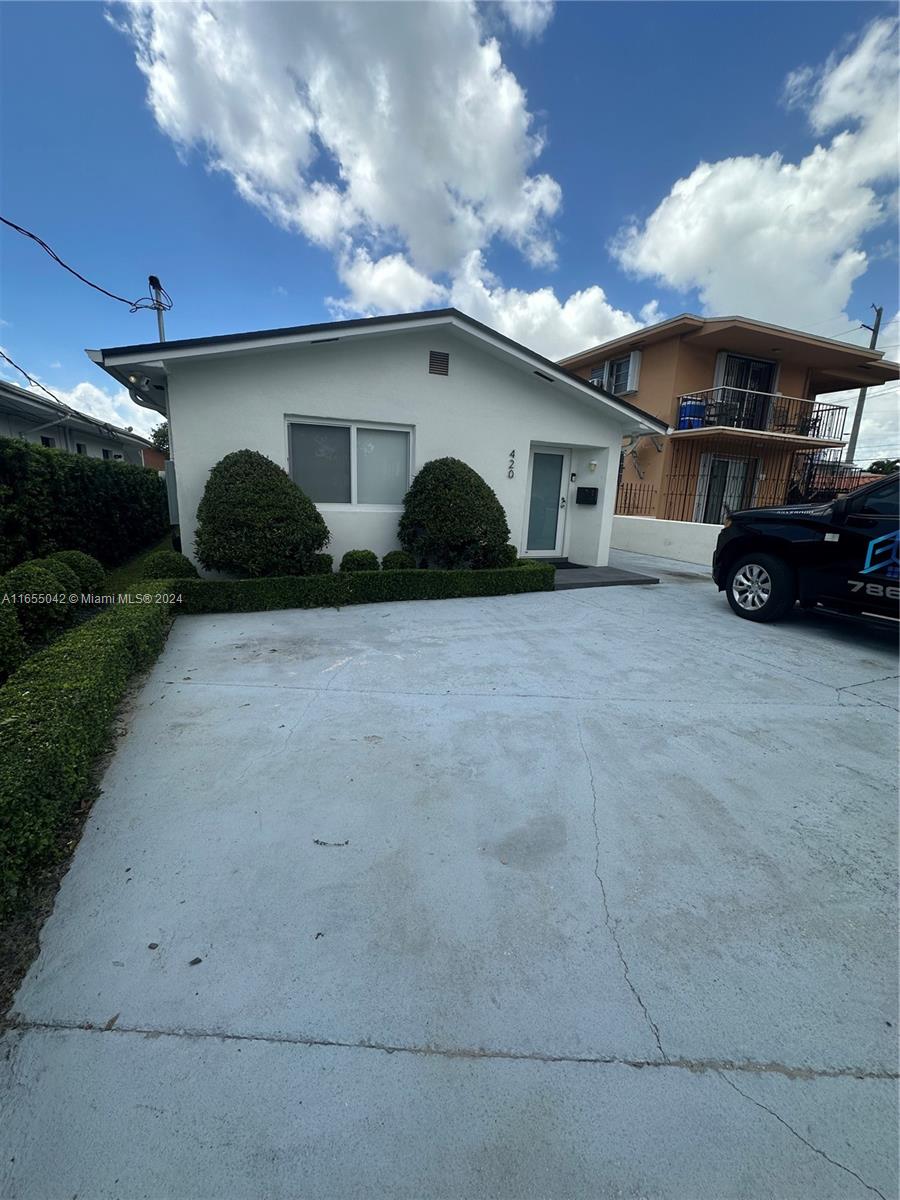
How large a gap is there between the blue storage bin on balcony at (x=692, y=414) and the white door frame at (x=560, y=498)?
6.78 m

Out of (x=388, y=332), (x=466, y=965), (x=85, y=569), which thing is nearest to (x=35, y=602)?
(x=85, y=569)

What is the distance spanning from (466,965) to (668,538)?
11.7 metres

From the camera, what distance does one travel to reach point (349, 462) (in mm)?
7352

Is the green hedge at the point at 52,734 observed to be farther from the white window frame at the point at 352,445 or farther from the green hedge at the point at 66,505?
the white window frame at the point at 352,445

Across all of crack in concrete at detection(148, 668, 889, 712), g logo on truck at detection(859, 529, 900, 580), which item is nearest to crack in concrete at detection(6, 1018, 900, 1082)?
crack in concrete at detection(148, 668, 889, 712)

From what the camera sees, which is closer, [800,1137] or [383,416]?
[800,1137]

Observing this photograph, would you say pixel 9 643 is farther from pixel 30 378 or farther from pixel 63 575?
pixel 30 378

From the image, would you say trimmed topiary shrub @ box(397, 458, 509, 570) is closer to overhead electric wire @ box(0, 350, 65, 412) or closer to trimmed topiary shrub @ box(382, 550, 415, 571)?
trimmed topiary shrub @ box(382, 550, 415, 571)

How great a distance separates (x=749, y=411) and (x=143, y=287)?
1613 cm

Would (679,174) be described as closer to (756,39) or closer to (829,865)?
(756,39)

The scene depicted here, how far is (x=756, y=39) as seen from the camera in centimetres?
699

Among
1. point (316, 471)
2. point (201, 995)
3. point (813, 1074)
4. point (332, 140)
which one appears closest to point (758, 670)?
point (813, 1074)

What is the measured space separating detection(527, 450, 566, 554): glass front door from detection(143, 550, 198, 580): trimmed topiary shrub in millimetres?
5878

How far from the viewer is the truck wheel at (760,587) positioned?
5633 millimetres
